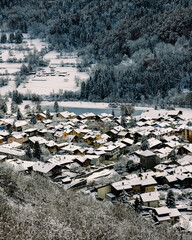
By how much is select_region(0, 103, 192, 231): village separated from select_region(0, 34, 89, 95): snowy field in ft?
199

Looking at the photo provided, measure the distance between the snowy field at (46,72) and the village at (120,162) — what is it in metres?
60.5

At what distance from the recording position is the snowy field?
113m

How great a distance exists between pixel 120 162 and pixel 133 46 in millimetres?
117503

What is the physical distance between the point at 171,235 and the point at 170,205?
6434 millimetres

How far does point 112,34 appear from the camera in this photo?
532 feet

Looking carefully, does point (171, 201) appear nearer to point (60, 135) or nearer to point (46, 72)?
point (60, 135)

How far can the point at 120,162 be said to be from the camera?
3155cm

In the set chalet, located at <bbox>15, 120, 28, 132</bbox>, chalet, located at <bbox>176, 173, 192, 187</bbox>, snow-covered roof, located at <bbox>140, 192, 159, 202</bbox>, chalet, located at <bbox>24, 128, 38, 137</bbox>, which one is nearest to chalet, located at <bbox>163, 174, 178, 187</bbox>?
chalet, located at <bbox>176, 173, 192, 187</bbox>

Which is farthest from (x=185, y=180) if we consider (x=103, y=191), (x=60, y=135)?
(x=60, y=135)

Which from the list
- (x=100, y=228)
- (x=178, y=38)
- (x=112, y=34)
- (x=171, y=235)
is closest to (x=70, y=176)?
(x=171, y=235)

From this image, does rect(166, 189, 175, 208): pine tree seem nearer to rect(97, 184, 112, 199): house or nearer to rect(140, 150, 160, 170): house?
rect(97, 184, 112, 199): house

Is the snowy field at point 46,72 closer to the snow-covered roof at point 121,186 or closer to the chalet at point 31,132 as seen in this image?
the chalet at point 31,132

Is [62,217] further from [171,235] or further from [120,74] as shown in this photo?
[120,74]

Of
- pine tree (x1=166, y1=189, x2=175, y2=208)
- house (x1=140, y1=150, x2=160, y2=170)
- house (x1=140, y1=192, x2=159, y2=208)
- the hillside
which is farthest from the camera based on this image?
house (x1=140, y1=150, x2=160, y2=170)
